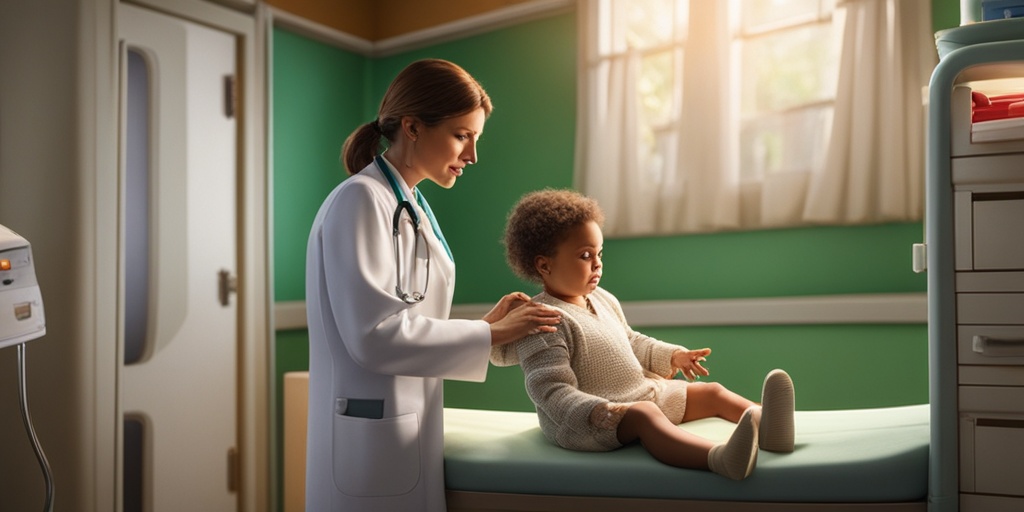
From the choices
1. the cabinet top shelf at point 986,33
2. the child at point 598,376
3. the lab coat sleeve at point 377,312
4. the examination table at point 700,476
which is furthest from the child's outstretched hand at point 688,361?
the cabinet top shelf at point 986,33

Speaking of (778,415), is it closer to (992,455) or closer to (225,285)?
(992,455)

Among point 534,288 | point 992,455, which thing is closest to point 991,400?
point 992,455

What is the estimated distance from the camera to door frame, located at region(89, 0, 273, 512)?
272 cm

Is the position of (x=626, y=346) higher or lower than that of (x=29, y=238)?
lower

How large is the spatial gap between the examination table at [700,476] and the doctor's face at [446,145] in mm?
561

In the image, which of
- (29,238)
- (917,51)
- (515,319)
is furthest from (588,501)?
(29,238)

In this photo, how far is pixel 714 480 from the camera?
1.49 m

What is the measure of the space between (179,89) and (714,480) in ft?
8.05

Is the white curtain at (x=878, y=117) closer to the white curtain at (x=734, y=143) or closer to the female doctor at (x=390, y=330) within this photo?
the white curtain at (x=734, y=143)

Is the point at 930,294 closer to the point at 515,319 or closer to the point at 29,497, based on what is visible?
the point at 515,319

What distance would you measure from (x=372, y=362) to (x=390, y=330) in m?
0.07

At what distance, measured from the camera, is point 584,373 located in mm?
→ 1752

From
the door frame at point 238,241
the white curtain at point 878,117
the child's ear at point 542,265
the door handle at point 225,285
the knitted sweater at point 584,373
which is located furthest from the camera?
the door handle at point 225,285

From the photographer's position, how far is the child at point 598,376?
1.55 m
